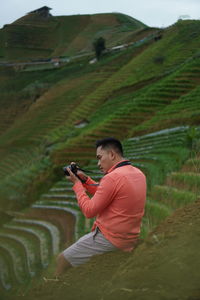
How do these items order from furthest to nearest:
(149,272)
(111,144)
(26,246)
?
(26,246)
(111,144)
(149,272)

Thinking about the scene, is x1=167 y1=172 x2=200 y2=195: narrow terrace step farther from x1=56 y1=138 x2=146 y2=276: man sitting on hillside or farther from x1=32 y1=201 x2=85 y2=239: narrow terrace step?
x1=32 y1=201 x2=85 y2=239: narrow terrace step

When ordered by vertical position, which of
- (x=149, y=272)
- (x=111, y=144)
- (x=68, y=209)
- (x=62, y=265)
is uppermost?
(x=111, y=144)

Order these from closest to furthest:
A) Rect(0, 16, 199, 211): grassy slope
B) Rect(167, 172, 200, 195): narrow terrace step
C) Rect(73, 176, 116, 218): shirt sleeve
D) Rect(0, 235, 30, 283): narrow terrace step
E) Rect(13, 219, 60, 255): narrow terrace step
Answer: Rect(73, 176, 116, 218): shirt sleeve, Rect(167, 172, 200, 195): narrow terrace step, Rect(0, 235, 30, 283): narrow terrace step, Rect(13, 219, 60, 255): narrow terrace step, Rect(0, 16, 199, 211): grassy slope

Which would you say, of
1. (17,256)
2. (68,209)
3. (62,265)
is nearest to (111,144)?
(62,265)

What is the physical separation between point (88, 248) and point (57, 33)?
80173mm

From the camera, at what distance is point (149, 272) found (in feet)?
9.36

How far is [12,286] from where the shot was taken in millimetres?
9922

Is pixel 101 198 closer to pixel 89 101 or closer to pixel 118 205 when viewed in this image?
pixel 118 205

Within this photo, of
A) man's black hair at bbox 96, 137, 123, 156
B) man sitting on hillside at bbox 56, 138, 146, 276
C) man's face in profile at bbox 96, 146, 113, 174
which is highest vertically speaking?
man's black hair at bbox 96, 137, 123, 156

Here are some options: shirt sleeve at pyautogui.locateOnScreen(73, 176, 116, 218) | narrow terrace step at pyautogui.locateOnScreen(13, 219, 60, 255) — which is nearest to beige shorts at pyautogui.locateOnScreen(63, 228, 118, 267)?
shirt sleeve at pyautogui.locateOnScreen(73, 176, 116, 218)

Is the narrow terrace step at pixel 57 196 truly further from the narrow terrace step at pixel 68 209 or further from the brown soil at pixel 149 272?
the brown soil at pixel 149 272

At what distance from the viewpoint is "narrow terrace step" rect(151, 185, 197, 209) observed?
6.46m

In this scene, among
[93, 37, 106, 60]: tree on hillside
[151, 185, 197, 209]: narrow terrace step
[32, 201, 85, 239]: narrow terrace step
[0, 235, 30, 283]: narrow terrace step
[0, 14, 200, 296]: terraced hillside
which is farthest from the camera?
[93, 37, 106, 60]: tree on hillside

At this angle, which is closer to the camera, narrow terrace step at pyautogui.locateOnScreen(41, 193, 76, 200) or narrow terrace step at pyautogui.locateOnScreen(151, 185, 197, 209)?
narrow terrace step at pyautogui.locateOnScreen(151, 185, 197, 209)
